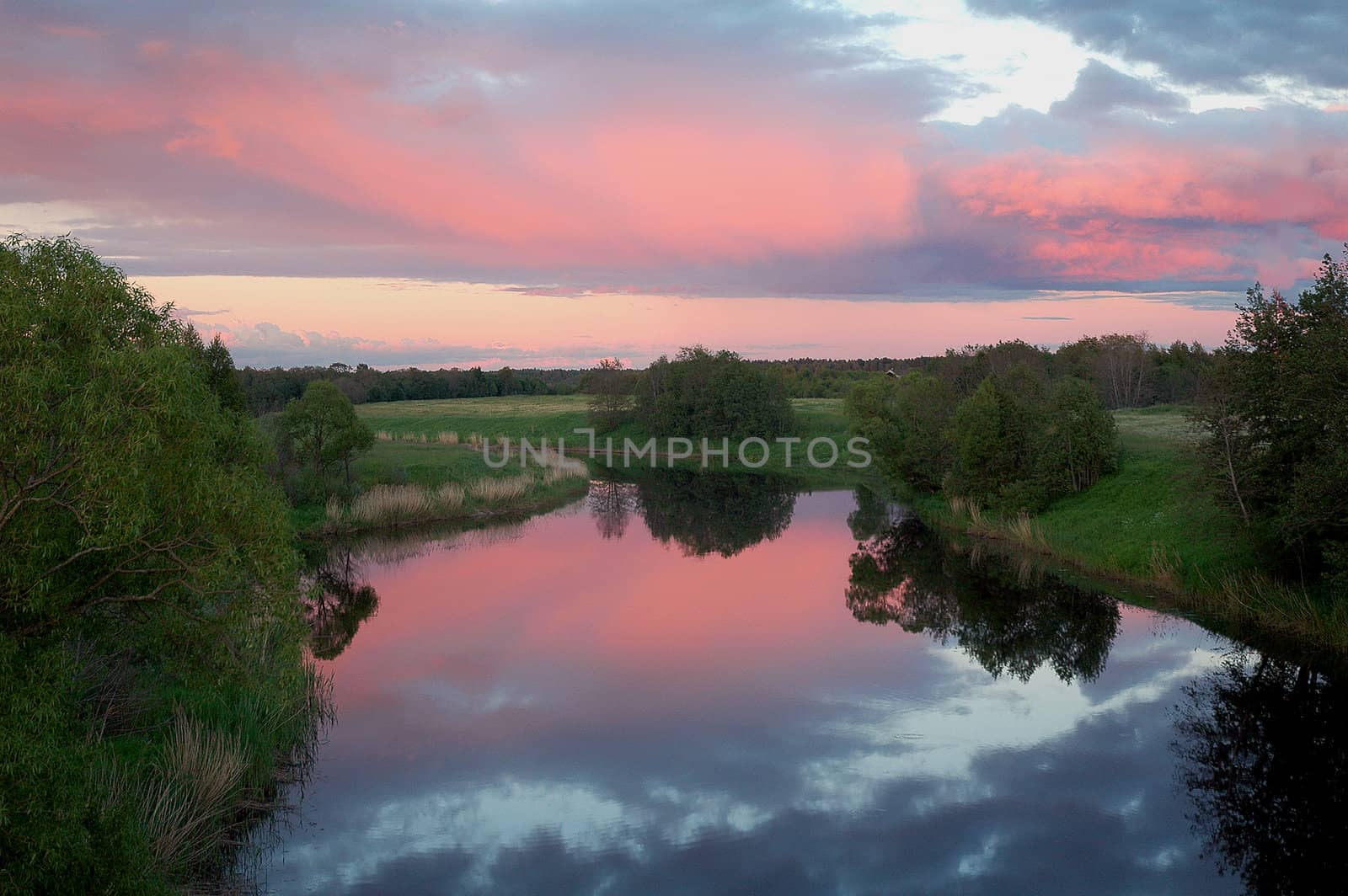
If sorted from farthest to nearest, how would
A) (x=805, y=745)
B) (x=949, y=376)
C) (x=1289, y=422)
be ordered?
(x=949, y=376), (x=1289, y=422), (x=805, y=745)

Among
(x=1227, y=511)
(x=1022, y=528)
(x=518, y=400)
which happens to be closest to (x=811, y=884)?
(x=1227, y=511)

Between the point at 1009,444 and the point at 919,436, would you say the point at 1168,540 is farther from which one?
the point at 919,436

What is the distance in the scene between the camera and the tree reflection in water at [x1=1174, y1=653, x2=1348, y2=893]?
33.1ft

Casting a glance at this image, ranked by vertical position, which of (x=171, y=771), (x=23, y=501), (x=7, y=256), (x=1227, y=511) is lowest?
(x=171, y=771)

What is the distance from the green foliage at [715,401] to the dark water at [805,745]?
136ft

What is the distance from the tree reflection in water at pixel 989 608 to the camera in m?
17.9

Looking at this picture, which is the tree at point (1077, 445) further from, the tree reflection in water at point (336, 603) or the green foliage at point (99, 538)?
the green foliage at point (99, 538)

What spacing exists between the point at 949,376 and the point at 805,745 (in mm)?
39264

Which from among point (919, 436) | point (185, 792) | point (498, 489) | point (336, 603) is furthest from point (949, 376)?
point (185, 792)

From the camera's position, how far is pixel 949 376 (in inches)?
1961

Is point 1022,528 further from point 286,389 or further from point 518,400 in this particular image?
point 518,400

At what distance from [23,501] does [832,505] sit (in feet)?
115

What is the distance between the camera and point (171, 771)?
9.55m

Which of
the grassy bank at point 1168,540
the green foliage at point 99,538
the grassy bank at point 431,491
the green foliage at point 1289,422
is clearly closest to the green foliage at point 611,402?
the grassy bank at point 431,491
